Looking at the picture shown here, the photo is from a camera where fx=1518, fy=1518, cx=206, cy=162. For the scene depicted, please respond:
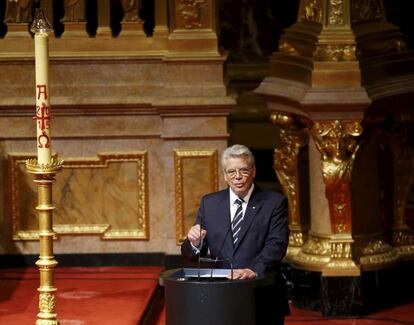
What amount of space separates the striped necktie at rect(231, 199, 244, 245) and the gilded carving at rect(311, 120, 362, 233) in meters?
1.81

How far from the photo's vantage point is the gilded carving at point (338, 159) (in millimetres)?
9172

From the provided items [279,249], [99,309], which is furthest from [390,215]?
[279,249]

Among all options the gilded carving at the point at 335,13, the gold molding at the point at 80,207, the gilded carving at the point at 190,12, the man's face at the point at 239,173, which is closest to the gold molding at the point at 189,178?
the gold molding at the point at 80,207

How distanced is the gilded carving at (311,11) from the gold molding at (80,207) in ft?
4.97

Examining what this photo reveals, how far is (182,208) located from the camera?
33.2 ft

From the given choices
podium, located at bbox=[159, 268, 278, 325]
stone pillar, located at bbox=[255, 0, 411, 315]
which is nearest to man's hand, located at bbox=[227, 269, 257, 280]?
podium, located at bbox=[159, 268, 278, 325]

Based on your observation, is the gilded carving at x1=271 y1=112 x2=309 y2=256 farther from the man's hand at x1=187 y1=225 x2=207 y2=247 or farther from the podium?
the podium

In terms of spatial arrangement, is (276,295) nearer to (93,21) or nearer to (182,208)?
(182,208)

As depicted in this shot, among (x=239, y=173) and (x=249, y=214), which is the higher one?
(x=239, y=173)

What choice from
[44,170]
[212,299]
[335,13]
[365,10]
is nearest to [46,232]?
[44,170]

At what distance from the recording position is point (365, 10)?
943cm

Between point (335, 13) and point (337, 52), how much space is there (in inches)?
9.6

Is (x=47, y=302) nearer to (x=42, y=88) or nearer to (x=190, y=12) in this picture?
(x=42, y=88)

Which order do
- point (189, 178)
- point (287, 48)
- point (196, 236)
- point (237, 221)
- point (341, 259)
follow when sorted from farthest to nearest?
point (189, 178) < point (287, 48) < point (341, 259) < point (237, 221) < point (196, 236)
